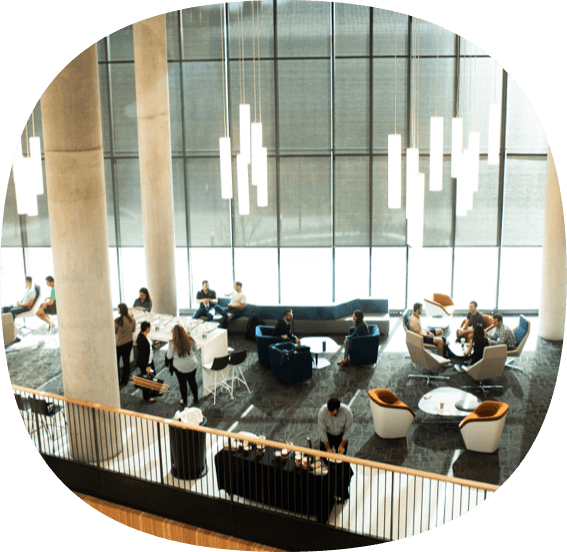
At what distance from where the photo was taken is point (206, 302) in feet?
41.9

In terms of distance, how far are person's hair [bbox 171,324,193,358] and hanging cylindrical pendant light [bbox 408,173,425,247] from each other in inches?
138

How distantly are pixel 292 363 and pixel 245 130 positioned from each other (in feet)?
11.9

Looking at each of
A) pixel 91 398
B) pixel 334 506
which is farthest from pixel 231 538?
pixel 91 398

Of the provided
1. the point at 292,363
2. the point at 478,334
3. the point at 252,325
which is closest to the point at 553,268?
the point at 478,334

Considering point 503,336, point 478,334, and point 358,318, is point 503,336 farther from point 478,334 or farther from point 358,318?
point 358,318

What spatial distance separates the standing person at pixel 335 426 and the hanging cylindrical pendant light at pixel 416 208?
1958 millimetres

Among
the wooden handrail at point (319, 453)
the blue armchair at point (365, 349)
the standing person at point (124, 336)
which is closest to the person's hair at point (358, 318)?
the blue armchair at point (365, 349)

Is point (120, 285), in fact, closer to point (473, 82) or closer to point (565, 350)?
point (473, 82)

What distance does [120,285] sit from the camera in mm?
14992

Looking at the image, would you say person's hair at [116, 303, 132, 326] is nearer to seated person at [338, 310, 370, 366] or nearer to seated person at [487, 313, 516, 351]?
seated person at [338, 310, 370, 366]

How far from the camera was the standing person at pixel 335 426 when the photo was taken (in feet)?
24.5

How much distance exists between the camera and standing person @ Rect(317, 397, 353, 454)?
7.46 metres

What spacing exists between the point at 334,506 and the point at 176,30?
1017cm

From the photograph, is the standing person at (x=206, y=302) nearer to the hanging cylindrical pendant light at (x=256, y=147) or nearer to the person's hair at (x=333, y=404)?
the hanging cylindrical pendant light at (x=256, y=147)
